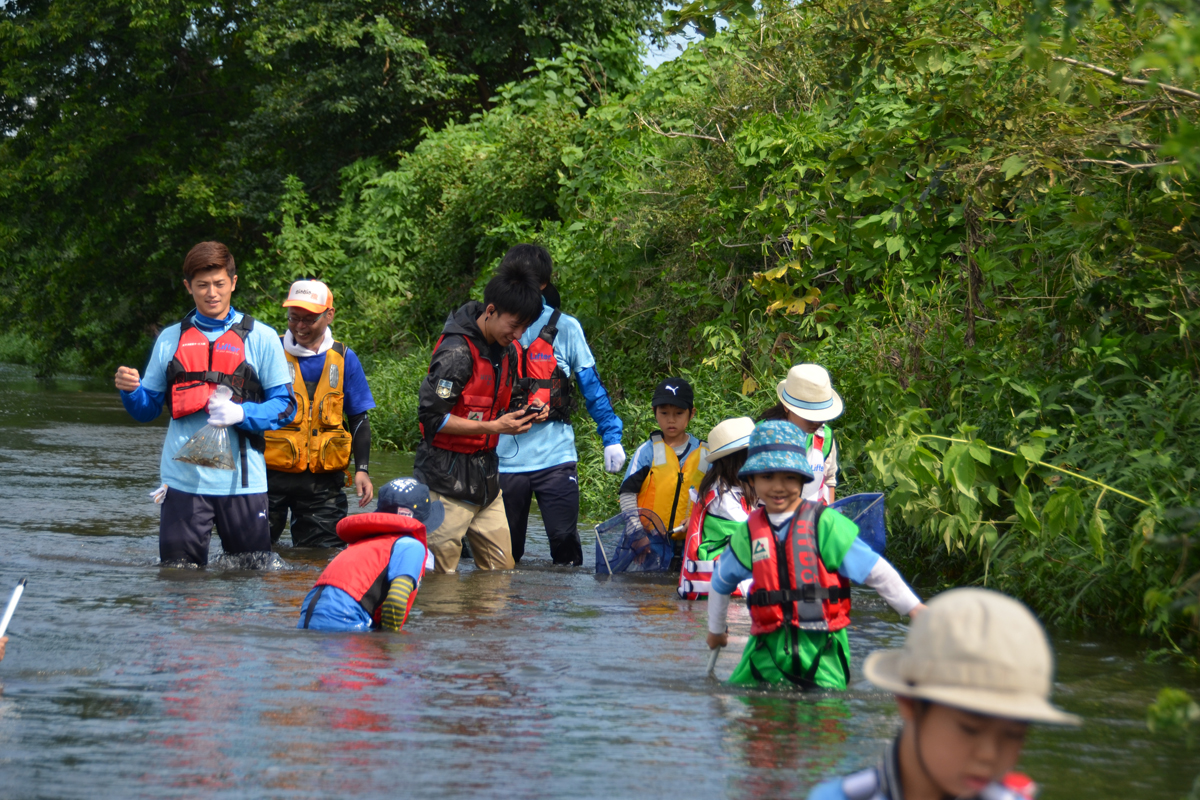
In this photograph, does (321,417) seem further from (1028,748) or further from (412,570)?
(1028,748)

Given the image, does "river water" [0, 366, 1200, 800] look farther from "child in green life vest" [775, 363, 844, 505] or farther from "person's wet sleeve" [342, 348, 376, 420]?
"person's wet sleeve" [342, 348, 376, 420]

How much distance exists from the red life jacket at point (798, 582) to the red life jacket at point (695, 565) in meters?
2.52

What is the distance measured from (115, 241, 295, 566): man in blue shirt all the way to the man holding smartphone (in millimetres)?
866

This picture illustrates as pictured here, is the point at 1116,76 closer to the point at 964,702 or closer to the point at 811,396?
the point at 811,396

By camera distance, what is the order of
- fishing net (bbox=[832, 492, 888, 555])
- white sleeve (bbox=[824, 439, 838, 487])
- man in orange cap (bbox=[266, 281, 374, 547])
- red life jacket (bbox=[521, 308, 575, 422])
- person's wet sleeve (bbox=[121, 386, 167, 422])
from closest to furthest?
fishing net (bbox=[832, 492, 888, 555]) < white sleeve (bbox=[824, 439, 838, 487]) < person's wet sleeve (bbox=[121, 386, 167, 422]) < red life jacket (bbox=[521, 308, 575, 422]) < man in orange cap (bbox=[266, 281, 374, 547])

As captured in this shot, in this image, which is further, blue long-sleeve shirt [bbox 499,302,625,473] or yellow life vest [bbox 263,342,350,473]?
yellow life vest [bbox 263,342,350,473]

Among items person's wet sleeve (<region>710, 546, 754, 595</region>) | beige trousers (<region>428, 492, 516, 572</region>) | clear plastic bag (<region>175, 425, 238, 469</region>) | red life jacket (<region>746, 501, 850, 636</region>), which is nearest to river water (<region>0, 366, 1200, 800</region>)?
beige trousers (<region>428, 492, 516, 572</region>)

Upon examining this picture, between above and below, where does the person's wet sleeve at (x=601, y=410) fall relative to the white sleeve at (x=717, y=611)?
above

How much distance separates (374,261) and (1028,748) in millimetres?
18300

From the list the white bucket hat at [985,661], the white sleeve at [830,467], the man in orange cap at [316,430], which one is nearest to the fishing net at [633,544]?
the man in orange cap at [316,430]

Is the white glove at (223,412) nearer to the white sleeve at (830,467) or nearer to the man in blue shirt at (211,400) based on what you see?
the man in blue shirt at (211,400)

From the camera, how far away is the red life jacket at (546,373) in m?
8.29

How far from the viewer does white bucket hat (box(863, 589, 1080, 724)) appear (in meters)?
2.31

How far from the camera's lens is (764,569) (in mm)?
4887
